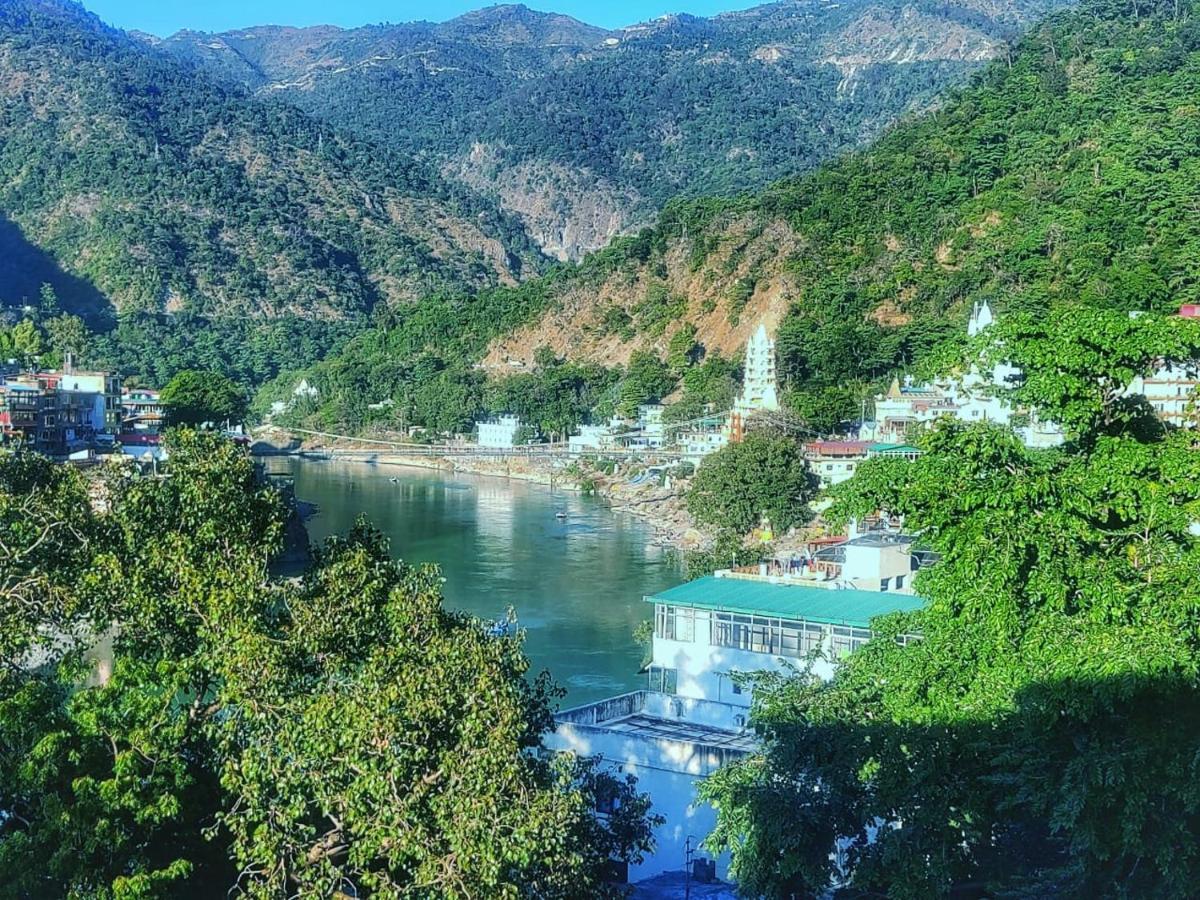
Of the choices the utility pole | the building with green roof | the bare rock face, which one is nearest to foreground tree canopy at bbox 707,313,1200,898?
the utility pole

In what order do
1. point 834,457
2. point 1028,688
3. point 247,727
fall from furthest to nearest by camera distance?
point 834,457 → point 1028,688 → point 247,727

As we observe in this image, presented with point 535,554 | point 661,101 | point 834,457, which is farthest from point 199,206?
point 661,101

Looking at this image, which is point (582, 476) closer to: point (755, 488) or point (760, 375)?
point (760, 375)

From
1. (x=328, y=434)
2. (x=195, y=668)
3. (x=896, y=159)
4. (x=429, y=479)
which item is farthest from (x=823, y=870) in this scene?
(x=328, y=434)

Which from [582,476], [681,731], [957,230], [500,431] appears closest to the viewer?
[681,731]

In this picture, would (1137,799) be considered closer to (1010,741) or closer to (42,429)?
(1010,741)

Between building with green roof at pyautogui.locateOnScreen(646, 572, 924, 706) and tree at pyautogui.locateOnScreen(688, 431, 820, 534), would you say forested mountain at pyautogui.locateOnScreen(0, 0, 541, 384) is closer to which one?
tree at pyautogui.locateOnScreen(688, 431, 820, 534)

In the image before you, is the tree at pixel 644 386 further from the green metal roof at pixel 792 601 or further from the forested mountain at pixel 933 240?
the green metal roof at pixel 792 601
